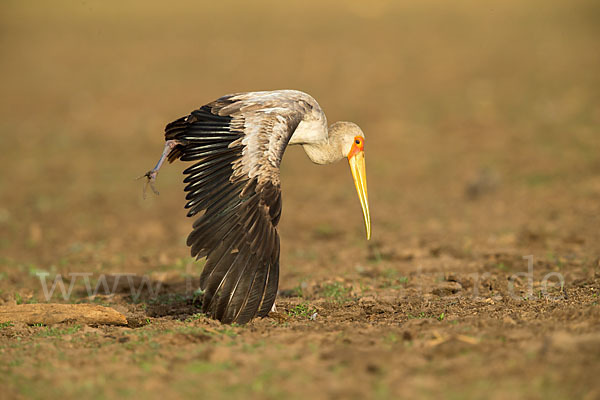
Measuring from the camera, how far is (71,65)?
2147 cm

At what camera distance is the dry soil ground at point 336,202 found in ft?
13.0

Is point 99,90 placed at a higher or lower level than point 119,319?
higher

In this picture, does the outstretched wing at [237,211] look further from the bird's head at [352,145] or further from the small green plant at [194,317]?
the bird's head at [352,145]

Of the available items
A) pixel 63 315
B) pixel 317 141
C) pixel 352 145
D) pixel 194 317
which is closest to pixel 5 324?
pixel 63 315

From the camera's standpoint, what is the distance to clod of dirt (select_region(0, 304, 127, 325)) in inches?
212

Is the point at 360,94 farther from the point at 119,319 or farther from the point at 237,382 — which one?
the point at 237,382

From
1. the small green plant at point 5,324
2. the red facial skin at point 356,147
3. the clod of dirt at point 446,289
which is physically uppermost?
the red facial skin at point 356,147

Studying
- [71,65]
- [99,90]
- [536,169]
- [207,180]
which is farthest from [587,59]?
[207,180]

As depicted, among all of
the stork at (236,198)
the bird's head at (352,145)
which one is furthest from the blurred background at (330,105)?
the stork at (236,198)

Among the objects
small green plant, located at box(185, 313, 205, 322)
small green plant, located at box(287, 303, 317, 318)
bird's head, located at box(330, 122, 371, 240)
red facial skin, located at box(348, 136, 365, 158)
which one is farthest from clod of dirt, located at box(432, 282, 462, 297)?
small green plant, located at box(185, 313, 205, 322)

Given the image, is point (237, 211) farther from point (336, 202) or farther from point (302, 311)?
point (336, 202)

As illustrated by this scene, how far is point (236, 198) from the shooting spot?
203 inches

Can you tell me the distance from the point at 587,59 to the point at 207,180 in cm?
1630

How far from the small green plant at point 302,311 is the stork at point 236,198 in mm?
430
